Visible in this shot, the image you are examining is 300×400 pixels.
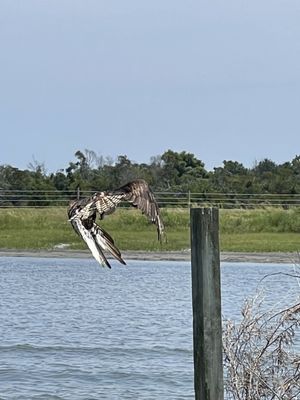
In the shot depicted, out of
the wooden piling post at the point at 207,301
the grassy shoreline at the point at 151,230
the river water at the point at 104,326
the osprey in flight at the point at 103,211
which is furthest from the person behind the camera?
the grassy shoreline at the point at 151,230

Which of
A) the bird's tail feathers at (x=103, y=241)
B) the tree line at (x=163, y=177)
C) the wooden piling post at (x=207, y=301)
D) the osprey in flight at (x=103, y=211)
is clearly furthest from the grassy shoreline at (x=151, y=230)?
the wooden piling post at (x=207, y=301)

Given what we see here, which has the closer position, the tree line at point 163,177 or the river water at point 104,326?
the river water at point 104,326

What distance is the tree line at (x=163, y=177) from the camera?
136ft

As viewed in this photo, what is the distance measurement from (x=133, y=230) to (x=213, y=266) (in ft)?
93.6

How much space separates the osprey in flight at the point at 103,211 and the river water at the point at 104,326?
4.05m

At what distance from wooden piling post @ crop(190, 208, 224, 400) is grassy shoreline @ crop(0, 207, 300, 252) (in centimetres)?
2461

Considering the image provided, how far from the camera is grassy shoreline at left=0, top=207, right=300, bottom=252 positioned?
32844mm

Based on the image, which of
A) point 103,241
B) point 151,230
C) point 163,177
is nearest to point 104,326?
point 103,241

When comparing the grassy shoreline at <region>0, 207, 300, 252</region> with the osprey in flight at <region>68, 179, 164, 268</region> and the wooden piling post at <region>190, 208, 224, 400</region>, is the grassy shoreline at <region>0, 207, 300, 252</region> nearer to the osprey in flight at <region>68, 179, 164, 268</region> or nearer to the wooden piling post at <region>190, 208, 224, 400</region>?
the osprey in flight at <region>68, 179, 164, 268</region>

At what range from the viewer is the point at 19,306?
21.6 meters

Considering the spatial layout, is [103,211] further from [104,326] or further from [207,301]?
[104,326]

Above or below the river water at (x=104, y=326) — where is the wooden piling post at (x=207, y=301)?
above

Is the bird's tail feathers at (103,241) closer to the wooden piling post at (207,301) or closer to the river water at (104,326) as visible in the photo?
the wooden piling post at (207,301)

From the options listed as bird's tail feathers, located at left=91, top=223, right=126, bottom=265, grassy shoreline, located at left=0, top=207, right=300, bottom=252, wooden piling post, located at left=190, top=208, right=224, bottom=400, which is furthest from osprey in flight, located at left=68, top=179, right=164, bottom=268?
grassy shoreline, located at left=0, top=207, right=300, bottom=252
